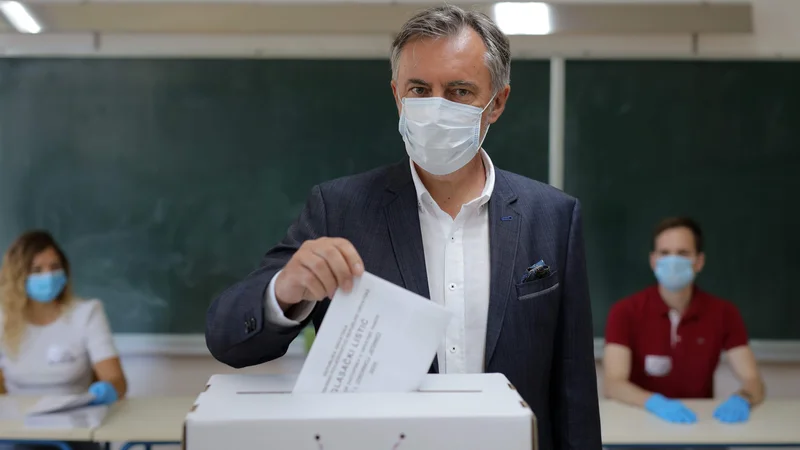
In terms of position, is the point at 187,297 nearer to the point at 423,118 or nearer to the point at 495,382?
the point at 423,118

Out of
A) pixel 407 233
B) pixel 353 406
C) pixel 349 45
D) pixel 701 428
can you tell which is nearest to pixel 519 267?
pixel 407 233

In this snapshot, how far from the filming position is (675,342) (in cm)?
313

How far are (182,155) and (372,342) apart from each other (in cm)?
300

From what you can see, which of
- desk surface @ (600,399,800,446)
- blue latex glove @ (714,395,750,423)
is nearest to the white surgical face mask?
desk surface @ (600,399,800,446)

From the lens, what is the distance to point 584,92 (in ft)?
11.8

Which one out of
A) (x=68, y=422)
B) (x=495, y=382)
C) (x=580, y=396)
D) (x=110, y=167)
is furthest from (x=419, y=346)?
(x=110, y=167)

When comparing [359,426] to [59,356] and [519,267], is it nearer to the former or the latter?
[519,267]

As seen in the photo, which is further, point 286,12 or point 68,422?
point 286,12

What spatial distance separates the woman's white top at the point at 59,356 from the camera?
303 cm

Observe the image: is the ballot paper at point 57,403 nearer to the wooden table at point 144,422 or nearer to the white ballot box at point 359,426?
the wooden table at point 144,422

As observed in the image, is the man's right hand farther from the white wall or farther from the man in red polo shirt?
the white wall

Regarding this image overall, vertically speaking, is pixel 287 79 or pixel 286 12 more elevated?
pixel 286 12

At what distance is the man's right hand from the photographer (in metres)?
0.81

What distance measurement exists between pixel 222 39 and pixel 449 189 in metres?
2.62
